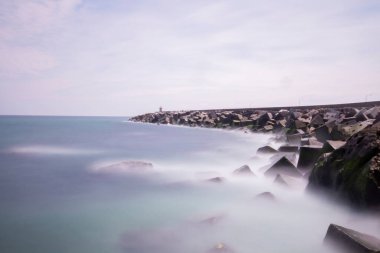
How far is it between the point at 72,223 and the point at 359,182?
18.7 ft

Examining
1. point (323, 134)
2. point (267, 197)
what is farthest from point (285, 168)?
point (323, 134)

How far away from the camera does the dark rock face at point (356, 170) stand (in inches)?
195

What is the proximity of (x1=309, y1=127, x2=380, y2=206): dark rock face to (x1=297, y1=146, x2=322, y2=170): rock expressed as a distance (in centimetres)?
160

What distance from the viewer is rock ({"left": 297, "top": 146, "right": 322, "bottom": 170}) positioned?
28.5 feet

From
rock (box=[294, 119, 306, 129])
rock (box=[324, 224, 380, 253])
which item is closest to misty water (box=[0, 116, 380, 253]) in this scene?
rock (box=[324, 224, 380, 253])

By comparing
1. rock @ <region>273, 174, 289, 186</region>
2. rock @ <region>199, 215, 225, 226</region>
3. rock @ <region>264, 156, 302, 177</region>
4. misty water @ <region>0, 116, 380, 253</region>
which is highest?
rock @ <region>264, 156, 302, 177</region>

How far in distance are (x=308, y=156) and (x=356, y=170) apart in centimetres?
346

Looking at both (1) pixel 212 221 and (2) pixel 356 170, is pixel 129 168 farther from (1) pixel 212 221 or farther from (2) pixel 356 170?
(2) pixel 356 170

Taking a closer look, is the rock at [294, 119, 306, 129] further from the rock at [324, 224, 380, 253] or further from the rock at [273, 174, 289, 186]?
the rock at [324, 224, 380, 253]

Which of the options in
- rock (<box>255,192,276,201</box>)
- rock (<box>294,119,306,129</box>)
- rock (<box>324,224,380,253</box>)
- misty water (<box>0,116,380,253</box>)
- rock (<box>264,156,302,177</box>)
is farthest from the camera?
rock (<box>294,119,306,129</box>)

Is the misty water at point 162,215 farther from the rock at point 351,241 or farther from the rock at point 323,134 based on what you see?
the rock at point 323,134

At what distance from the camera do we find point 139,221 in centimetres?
666

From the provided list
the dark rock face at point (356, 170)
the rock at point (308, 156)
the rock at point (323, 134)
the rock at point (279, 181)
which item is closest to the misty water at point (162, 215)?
the rock at point (279, 181)

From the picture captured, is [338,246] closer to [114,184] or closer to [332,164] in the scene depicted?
[332,164]
